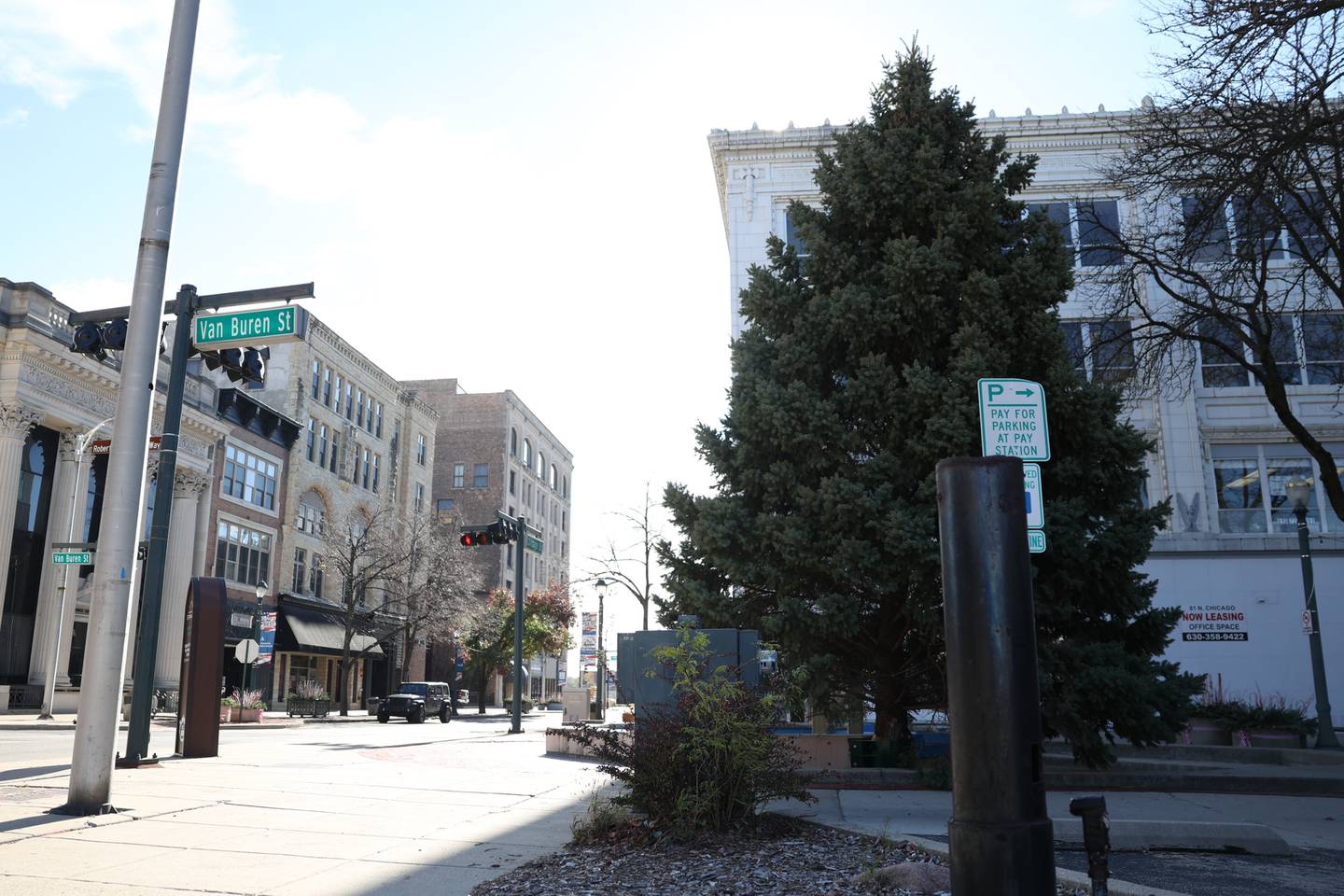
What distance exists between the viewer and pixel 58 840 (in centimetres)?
769

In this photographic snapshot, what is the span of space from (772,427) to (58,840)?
990 centimetres

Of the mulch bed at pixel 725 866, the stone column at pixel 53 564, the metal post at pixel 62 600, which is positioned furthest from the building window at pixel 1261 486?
the stone column at pixel 53 564

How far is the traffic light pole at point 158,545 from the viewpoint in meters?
14.0

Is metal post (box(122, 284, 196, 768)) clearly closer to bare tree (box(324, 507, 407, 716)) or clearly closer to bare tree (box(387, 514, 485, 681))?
bare tree (box(324, 507, 407, 716))

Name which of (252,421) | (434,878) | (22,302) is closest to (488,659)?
(252,421)

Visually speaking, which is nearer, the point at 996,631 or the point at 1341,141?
the point at 996,631

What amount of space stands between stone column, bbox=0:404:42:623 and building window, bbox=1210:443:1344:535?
122ft

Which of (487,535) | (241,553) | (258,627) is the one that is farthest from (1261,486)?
(241,553)

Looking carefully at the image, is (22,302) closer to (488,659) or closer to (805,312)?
(805,312)

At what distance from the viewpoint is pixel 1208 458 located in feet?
93.4

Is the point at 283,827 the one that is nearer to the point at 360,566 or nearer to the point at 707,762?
the point at 707,762

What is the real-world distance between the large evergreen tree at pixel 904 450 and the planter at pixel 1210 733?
333 inches

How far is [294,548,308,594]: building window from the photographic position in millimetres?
52875

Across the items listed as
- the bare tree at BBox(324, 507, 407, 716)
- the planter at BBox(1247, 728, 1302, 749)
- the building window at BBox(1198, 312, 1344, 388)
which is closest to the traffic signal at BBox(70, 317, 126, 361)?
the planter at BBox(1247, 728, 1302, 749)
